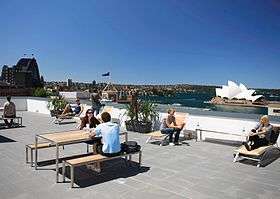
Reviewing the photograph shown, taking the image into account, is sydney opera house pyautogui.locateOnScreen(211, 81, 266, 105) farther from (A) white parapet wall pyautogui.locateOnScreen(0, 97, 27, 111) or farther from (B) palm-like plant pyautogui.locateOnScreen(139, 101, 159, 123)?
(B) palm-like plant pyautogui.locateOnScreen(139, 101, 159, 123)

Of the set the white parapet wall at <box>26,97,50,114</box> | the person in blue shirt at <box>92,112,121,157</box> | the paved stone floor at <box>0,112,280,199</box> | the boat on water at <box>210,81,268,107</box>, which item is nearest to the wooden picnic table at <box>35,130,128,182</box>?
the person in blue shirt at <box>92,112,121,157</box>

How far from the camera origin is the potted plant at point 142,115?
1046 cm

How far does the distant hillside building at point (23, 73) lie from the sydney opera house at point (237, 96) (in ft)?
198

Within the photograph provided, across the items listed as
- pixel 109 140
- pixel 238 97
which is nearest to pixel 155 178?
pixel 109 140

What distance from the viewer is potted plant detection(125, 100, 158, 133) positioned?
10461 mm

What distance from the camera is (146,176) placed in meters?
5.68

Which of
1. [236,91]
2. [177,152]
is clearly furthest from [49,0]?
[236,91]

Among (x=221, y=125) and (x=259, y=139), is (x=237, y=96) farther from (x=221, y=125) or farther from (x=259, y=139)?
(x=259, y=139)

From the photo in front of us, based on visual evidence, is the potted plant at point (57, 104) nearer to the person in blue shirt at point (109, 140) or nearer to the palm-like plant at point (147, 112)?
the palm-like plant at point (147, 112)

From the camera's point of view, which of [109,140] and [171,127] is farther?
[171,127]

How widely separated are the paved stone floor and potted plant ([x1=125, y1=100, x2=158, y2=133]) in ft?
8.67

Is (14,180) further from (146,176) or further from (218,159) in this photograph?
(218,159)

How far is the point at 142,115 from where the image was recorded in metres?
10.7

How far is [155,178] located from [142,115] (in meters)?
5.21
